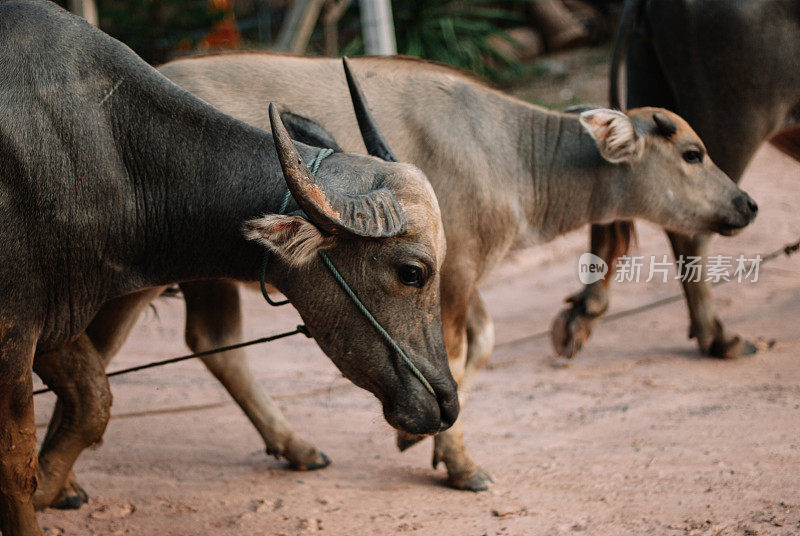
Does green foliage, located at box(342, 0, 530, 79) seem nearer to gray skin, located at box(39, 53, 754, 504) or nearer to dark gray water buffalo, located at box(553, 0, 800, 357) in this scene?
dark gray water buffalo, located at box(553, 0, 800, 357)

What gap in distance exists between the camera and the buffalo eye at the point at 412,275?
2.88 meters

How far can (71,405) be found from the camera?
11.2ft

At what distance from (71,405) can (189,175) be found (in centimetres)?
107

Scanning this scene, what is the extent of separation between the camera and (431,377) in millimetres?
2998

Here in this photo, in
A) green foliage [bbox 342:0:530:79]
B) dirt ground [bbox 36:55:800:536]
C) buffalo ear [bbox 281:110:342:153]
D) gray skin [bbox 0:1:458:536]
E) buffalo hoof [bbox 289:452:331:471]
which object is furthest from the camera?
green foliage [bbox 342:0:530:79]

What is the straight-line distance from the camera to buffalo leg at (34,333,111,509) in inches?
133

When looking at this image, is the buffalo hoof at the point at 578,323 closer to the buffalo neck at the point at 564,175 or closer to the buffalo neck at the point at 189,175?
the buffalo neck at the point at 564,175

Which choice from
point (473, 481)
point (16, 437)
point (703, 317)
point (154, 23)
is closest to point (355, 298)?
point (16, 437)

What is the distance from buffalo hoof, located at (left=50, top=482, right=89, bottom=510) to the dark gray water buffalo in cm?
316

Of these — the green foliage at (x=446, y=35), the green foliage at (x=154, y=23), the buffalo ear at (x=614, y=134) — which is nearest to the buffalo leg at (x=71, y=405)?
the buffalo ear at (x=614, y=134)

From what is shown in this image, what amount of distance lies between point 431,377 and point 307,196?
797 mm

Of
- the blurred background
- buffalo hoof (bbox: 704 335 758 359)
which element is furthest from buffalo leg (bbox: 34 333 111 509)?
the blurred background

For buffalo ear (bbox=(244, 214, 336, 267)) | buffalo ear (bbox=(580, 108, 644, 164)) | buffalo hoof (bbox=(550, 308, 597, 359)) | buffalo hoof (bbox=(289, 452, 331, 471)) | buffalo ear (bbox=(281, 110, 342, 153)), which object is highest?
buffalo ear (bbox=(281, 110, 342, 153))

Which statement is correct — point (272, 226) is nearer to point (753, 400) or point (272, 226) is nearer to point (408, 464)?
point (408, 464)
